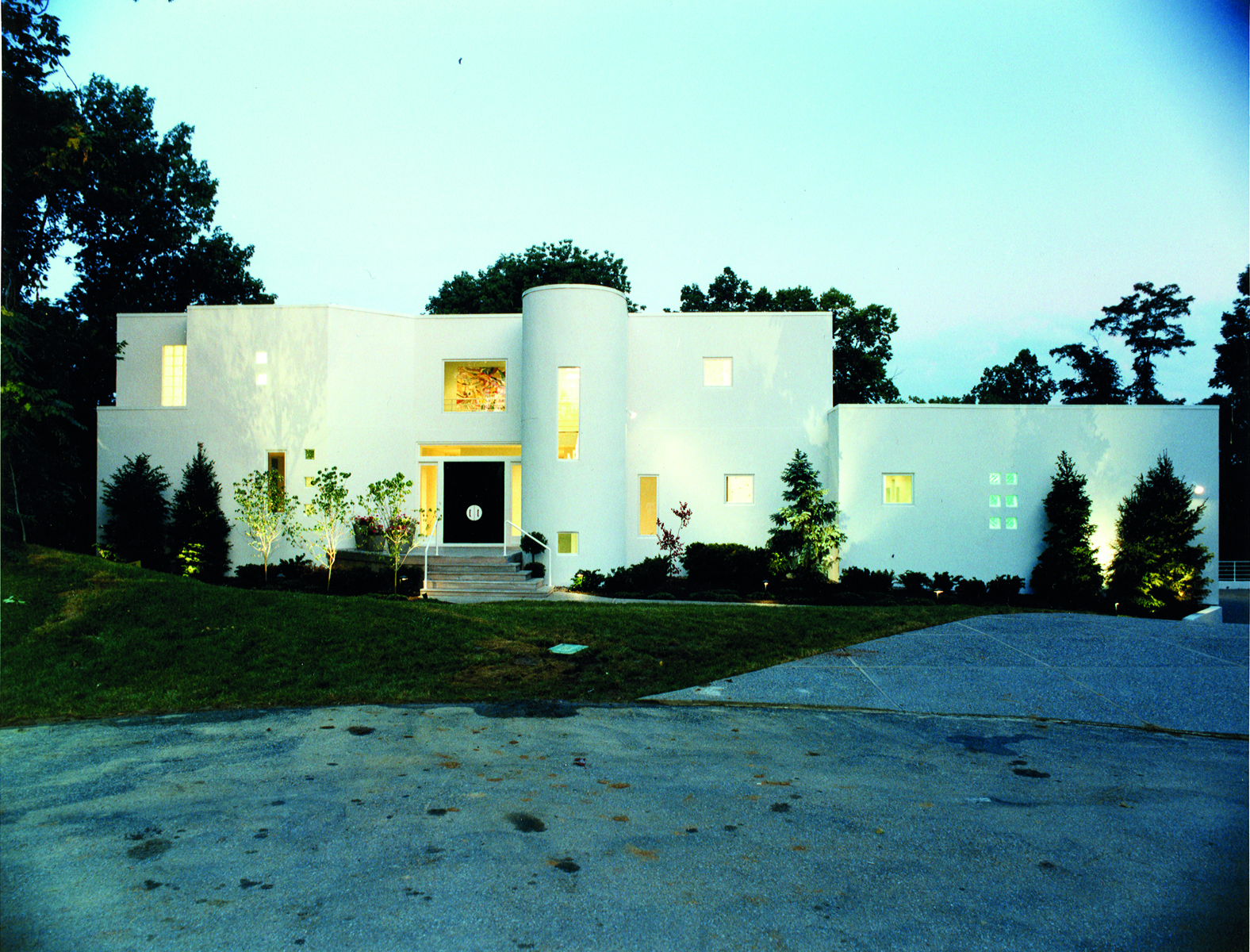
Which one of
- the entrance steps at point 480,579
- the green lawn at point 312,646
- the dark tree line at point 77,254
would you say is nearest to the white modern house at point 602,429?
the entrance steps at point 480,579

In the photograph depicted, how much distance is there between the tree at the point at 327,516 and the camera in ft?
51.1

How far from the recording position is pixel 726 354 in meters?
18.2

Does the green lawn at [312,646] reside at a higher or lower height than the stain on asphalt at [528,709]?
higher

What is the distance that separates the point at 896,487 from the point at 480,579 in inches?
372

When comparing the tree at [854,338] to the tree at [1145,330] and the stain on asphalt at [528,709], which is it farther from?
the stain on asphalt at [528,709]

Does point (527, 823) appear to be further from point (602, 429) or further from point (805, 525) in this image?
point (805, 525)

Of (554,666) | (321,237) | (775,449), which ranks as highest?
(321,237)

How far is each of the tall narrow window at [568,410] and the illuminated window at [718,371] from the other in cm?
335

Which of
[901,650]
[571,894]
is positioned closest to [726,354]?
[901,650]

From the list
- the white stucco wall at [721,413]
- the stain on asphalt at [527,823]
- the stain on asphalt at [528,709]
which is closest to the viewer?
the stain on asphalt at [527,823]

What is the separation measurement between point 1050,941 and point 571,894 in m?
1.88

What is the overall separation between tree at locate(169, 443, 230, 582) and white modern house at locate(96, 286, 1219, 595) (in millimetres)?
373

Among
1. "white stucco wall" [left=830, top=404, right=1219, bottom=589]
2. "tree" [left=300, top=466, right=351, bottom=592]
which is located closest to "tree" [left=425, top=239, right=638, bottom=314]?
"tree" [left=300, top=466, right=351, bottom=592]

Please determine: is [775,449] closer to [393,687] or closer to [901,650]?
[901,650]
